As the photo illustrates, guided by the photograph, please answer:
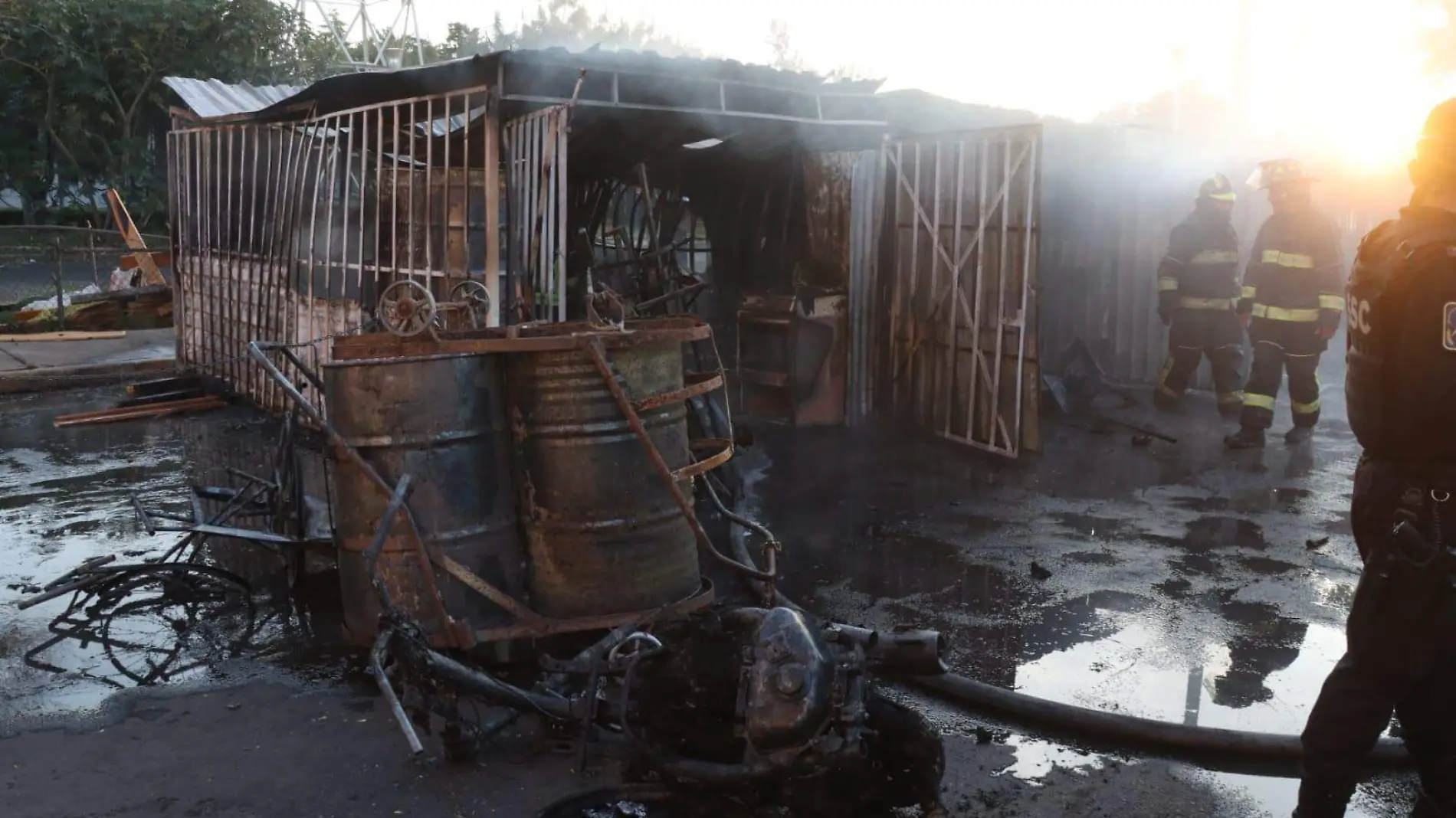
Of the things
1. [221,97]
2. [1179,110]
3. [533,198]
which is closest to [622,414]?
[533,198]

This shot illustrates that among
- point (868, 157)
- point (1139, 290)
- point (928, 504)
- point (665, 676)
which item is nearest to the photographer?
point (665, 676)

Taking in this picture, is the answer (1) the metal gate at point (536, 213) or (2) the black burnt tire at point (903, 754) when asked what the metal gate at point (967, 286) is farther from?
(2) the black burnt tire at point (903, 754)

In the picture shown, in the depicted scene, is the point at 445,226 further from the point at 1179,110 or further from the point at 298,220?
the point at 1179,110

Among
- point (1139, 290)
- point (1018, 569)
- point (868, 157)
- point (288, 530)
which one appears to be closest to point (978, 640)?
point (1018, 569)

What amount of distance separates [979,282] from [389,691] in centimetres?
650

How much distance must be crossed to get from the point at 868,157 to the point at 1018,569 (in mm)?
4900

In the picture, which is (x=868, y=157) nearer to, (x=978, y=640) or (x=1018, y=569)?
(x=1018, y=569)

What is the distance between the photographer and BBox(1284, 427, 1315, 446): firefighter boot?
909 centimetres

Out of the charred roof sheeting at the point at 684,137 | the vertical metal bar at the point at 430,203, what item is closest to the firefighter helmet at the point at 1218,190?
the charred roof sheeting at the point at 684,137

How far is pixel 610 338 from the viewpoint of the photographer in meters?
4.25

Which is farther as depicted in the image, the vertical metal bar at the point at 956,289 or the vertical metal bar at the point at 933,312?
the vertical metal bar at the point at 933,312

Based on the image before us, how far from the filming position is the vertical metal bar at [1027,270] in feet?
26.4

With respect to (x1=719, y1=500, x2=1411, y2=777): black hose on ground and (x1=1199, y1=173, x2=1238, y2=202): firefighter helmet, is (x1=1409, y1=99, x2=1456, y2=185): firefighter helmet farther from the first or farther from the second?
(x1=1199, y1=173, x2=1238, y2=202): firefighter helmet

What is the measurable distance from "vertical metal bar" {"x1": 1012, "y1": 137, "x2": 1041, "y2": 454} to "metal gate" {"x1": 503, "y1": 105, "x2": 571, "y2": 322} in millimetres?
3480
